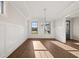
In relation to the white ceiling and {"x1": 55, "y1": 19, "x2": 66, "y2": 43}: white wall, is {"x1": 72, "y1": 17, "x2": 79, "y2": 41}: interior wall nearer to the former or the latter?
{"x1": 55, "y1": 19, "x2": 66, "y2": 43}: white wall

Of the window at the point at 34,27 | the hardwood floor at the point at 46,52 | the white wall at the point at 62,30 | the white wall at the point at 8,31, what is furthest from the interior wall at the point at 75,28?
the white wall at the point at 8,31

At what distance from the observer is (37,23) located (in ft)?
48.4

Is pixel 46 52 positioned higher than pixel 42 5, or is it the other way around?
pixel 42 5

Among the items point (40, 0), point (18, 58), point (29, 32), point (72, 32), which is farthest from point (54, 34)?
point (18, 58)

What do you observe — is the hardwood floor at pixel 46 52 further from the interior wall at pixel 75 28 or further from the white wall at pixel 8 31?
the interior wall at pixel 75 28

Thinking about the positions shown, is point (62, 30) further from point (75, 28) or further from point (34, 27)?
point (34, 27)

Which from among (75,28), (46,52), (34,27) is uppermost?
(34,27)

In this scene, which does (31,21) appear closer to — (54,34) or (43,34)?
(43,34)

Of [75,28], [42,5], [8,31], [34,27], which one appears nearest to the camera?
[8,31]

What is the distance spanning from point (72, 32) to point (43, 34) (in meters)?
3.61

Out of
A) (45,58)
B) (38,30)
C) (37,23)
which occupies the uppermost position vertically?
(37,23)

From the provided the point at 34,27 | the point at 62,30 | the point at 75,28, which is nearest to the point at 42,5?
the point at 62,30

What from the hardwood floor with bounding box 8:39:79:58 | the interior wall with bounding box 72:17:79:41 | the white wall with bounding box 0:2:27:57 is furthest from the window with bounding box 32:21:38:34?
the white wall with bounding box 0:2:27:57

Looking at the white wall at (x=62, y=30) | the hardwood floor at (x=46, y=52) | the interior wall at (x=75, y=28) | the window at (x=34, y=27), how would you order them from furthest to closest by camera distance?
the window at (x=34, y=27)
the interior wall at (x=75, y=28)
the white wall at (x=62, y=30)
the hardwood floor at (x=46, y=52)
